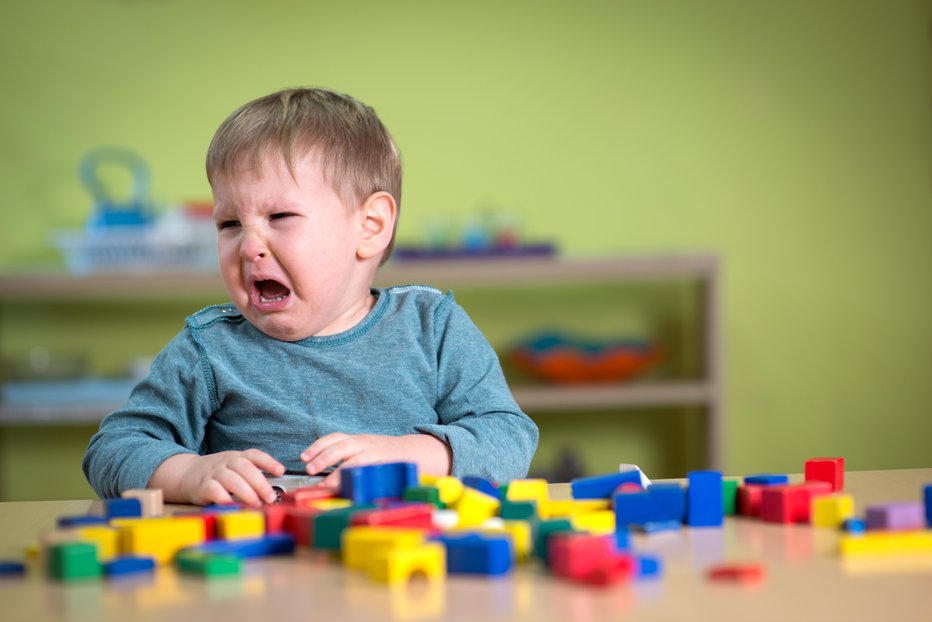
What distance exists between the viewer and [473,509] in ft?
2.39

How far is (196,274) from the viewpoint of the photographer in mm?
2883

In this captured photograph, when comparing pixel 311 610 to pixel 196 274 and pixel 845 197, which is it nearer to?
pixel 196 274

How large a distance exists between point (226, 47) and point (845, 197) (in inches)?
72.9

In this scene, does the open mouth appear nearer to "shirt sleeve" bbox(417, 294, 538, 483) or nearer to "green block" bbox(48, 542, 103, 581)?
"shirt sleeve" bbox(417, 294, 538, 483)

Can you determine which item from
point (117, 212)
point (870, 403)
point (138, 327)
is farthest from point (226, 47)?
point (870, 403)

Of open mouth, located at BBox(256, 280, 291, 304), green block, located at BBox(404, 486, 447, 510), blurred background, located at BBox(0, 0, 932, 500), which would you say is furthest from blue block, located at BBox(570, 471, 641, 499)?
blurred background, located at BBox(0, 0, 932, 500)

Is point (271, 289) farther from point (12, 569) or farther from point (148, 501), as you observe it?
point (12, 569)

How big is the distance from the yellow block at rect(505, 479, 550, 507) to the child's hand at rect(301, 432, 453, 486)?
0.13 metres

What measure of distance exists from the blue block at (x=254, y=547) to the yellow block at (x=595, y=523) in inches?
6.6

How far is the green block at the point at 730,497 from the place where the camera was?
78cm

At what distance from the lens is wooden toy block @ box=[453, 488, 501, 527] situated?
724mm

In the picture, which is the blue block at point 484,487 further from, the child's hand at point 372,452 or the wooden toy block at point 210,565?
the wooden toy block at point 210,565

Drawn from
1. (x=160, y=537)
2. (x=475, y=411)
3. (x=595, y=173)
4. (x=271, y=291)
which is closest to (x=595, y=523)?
(x=160, y=537)

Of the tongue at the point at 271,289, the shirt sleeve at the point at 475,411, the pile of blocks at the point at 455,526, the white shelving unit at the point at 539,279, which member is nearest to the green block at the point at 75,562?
the pile of blocks at the point at 455,526
